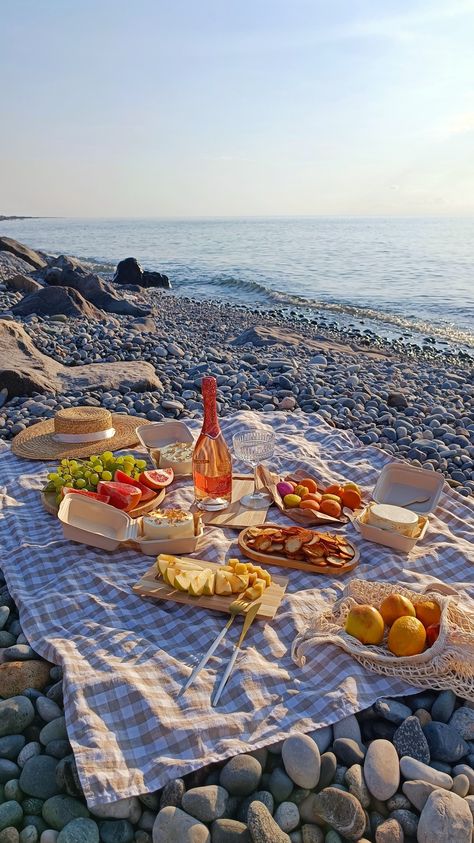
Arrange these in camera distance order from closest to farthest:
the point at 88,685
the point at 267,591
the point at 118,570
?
the point at 88,685, the point at 267,591, the point at 118,570

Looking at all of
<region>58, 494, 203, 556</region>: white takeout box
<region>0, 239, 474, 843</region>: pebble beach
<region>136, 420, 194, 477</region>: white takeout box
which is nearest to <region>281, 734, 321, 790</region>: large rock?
<region>0, 239, 474, 843</region>: pebble beach

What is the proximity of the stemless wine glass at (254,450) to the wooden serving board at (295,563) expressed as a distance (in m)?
0.62

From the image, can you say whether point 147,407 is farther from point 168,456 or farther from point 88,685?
point 88,685

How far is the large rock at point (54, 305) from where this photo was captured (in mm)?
12438

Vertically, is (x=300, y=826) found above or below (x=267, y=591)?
below

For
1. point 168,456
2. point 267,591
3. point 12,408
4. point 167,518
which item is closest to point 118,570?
point 167,518

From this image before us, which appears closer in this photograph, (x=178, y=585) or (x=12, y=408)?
(x=178, y=585)

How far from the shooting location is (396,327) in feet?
55.1

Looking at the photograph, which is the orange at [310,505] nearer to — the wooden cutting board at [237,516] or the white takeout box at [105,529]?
the wooden cutting board at [237,516]

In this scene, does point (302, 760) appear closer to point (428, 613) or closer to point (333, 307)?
point (428, 613)

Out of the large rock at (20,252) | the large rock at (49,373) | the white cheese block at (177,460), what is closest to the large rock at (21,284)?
the large rock at (20,252)

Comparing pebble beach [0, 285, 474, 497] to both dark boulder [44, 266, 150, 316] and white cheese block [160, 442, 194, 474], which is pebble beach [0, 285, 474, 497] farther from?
white cheese block [160, 442, 194, 474]

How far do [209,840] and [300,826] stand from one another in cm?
33

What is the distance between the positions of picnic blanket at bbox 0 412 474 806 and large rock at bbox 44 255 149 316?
10.9 metres
